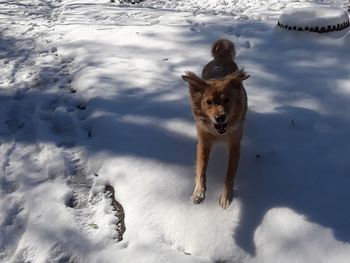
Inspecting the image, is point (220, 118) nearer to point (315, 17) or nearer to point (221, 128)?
point (221, 128)

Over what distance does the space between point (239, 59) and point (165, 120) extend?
1.65 meters

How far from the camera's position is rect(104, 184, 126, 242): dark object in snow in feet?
9.95

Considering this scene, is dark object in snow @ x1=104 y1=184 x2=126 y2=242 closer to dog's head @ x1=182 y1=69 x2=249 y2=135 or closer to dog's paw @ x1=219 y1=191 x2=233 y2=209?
dog's paw @ x1=219 y1=191 x2=233 y2=209

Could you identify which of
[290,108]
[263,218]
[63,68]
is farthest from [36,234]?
[63,68]

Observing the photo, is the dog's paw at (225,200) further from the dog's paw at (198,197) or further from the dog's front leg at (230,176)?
the dog's paw at (198,197)

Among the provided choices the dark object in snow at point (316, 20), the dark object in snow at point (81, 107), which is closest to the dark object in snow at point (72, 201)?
the dark object in snow at point (81, 107)

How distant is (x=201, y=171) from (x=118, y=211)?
0.75 m

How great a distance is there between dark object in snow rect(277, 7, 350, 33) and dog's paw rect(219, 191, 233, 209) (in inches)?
131

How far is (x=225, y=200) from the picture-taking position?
10.0 ft

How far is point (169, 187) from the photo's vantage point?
3.31 m

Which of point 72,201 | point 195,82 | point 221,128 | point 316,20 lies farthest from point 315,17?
point 72,201

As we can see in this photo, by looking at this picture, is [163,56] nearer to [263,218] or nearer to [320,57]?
[320,57]

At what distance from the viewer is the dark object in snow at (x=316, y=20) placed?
5273 millimetres

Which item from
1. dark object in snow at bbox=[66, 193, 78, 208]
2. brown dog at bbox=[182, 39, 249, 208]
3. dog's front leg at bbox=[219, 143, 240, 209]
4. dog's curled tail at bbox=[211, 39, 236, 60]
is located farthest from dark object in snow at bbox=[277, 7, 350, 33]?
dark object in snow at bbox=[66, 193, 78, 208]
